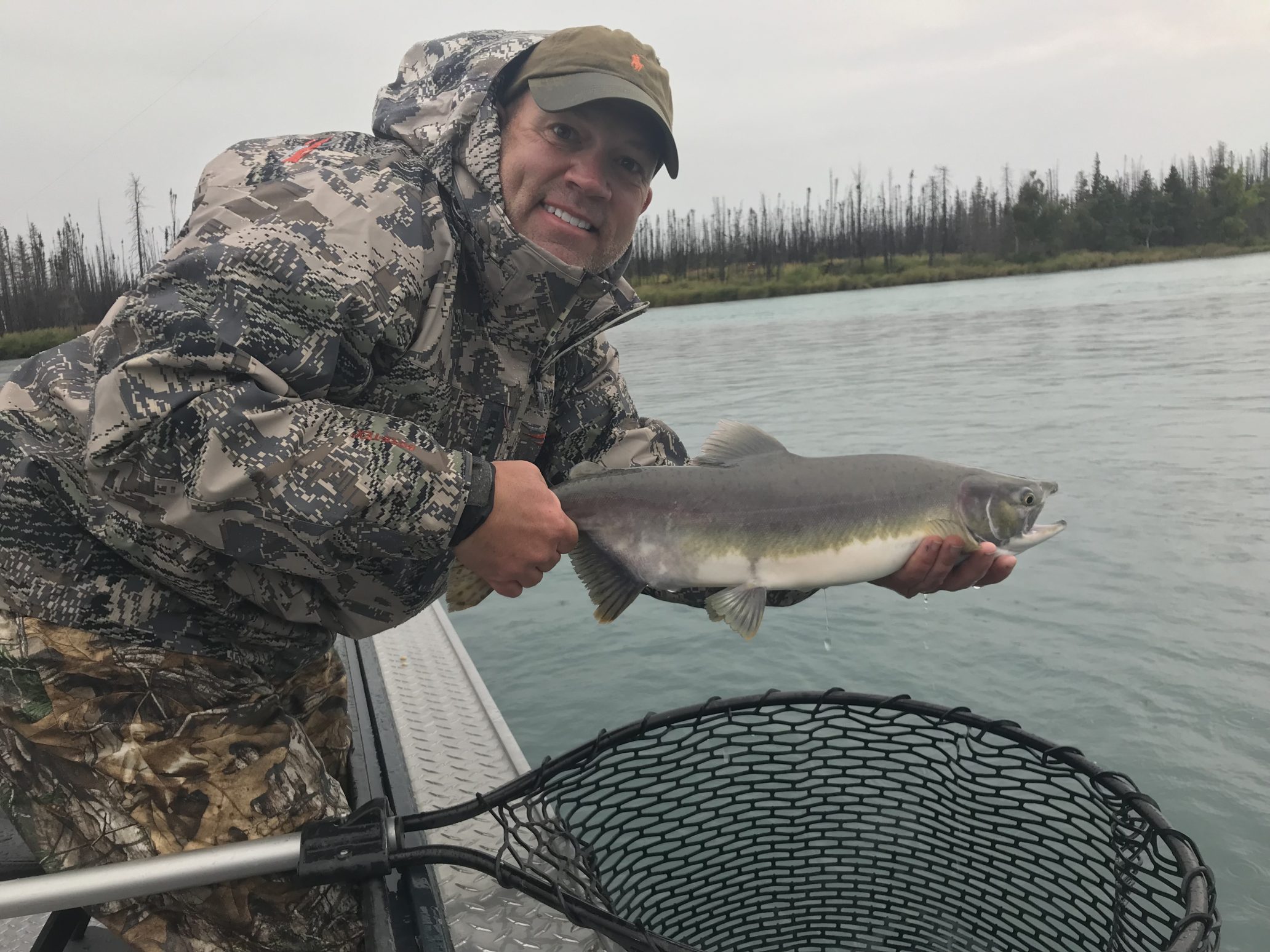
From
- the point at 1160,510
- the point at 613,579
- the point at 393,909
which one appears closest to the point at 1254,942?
the point at 613,579

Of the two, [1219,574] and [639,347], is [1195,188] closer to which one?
[639,347]

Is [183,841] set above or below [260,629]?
below

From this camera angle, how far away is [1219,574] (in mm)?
6168

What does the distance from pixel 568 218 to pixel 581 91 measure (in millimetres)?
317

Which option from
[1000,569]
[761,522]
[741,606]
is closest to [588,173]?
[761,522]

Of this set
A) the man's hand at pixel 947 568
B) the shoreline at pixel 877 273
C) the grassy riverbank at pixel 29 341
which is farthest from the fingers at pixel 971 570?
the shoreline at pixel 877 273

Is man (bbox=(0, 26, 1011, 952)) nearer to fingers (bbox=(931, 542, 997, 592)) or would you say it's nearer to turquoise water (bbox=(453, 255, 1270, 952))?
fingers (bbox=(931, 542, 997, 592))

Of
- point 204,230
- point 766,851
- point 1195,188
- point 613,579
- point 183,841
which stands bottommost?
point 766,851

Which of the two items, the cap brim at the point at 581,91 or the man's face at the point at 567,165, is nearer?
the cap brim at the point at 581,91

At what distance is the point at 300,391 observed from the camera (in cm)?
204

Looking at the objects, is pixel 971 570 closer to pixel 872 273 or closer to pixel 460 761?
pixel 460 761

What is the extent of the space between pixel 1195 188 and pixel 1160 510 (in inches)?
3186

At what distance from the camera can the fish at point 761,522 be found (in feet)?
8.63

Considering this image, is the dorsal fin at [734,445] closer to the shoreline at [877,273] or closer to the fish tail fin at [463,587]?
the fish tail fin at [463,587]
